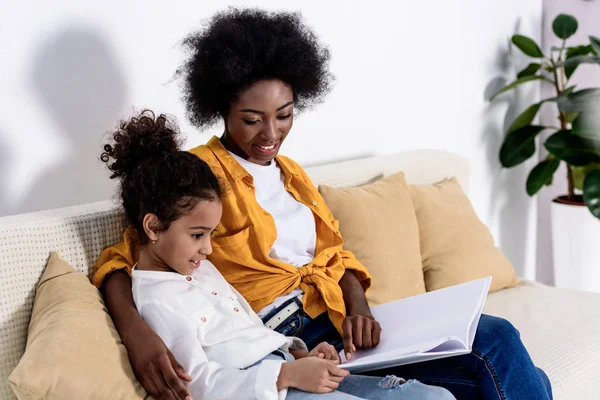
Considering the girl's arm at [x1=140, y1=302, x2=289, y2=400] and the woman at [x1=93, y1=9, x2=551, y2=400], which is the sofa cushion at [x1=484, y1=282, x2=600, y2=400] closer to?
the woman at [x1=93, y1=9, x2=551, y2=400]

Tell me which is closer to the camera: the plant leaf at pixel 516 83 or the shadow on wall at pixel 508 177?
the plant leaf at pixel 516 83

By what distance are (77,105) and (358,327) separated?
2.74 feet

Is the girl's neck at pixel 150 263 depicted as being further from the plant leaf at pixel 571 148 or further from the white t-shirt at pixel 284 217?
the plant leaf at pixel 571 148

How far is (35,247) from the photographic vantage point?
138 centimetres

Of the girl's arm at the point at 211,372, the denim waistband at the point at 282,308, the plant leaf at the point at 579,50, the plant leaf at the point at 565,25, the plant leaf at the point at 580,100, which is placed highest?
the plant leaf at the point at 565,25

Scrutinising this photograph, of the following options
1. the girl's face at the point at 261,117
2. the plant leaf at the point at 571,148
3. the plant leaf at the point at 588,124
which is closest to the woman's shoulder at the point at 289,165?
the girl's face at the point at 261,117

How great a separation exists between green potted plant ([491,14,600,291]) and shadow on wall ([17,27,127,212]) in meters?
1.76

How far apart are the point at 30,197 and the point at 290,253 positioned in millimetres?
604

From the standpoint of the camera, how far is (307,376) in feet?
3.87

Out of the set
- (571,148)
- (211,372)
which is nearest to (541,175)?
(571,148)

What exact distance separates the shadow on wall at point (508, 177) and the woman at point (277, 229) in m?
1.58

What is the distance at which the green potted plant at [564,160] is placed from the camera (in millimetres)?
2789

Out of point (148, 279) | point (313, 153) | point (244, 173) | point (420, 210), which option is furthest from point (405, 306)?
point (313, 153)

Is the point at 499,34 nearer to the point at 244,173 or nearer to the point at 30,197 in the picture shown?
the point at 244,173
